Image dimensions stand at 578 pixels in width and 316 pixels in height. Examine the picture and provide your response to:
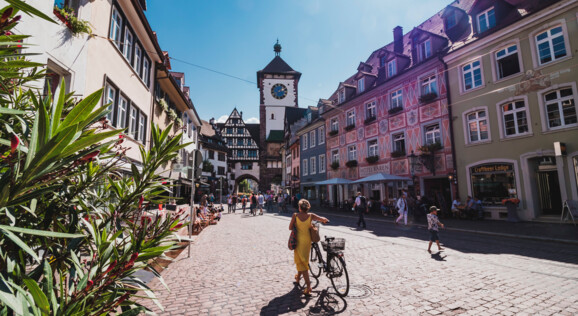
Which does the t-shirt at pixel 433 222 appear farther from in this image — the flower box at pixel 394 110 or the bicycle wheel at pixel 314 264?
the flower box at pixel 394 110

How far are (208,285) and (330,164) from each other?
22.6m

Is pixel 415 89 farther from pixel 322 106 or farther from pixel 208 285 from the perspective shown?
pixel 208 285

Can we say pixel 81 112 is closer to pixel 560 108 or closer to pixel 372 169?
pixel 560 108

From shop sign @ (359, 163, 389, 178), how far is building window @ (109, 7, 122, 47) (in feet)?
56.4

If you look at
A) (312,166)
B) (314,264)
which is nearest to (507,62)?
(314,264)

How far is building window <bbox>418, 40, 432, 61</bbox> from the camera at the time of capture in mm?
17891

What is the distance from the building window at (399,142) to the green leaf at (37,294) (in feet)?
63.8

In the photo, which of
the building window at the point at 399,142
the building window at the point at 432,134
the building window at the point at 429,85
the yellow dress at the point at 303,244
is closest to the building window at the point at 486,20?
the building window at the point at 429,85

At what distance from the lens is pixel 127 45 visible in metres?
10.4

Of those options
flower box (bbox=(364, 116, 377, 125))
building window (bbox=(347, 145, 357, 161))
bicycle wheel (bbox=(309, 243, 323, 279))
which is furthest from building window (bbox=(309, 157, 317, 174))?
bicycle wheel (bbox=(309, 243, 323, 279))

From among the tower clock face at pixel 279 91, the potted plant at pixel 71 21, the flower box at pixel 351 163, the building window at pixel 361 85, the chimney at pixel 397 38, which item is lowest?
the flower box at pixel 351 163

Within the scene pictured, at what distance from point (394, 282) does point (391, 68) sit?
18.9 meters

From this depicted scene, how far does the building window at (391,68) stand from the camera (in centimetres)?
2013

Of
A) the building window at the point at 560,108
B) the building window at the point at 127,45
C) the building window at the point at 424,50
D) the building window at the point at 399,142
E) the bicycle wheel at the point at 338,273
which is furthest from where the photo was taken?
the building window at the point at 399,142
